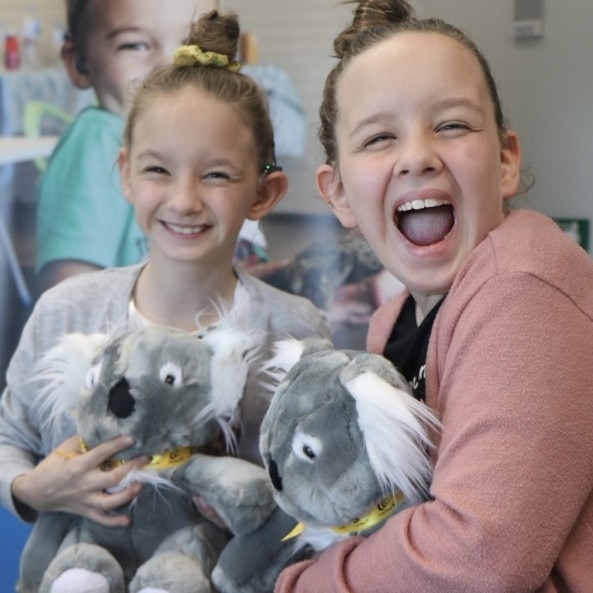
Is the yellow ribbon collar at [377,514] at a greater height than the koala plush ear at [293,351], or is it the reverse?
the koala plush ear at [293,351]

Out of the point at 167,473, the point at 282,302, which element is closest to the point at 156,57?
the point at 282,302

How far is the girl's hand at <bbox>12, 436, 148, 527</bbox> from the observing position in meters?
0.98

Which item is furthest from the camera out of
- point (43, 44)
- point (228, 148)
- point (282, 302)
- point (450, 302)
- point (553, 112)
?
point (43, 44)

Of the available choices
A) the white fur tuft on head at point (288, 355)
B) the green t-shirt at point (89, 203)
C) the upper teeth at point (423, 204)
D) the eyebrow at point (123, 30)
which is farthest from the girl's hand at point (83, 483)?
the eyebrow at point (123, 30)

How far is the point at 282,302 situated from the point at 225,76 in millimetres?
343

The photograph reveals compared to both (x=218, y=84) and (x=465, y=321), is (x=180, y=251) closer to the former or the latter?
(x=218, y=84)

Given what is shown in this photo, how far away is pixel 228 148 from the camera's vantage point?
1127 millimetres

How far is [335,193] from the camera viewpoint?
3.46ft

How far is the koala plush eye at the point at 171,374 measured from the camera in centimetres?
95

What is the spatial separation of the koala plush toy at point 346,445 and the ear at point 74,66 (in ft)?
4.40

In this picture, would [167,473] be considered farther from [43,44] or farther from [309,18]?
[43,44]

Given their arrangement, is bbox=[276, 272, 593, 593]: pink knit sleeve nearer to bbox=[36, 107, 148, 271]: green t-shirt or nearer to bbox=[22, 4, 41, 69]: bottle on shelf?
bbox=[36, 107, 148, 271]: green t-shirt

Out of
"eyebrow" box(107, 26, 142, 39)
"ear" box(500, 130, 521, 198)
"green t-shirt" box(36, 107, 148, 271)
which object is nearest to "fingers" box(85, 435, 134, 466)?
"ear" box(500, 130, 521, 198)

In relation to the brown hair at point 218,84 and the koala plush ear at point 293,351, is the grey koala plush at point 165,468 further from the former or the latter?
the brown hair at point 218,84
